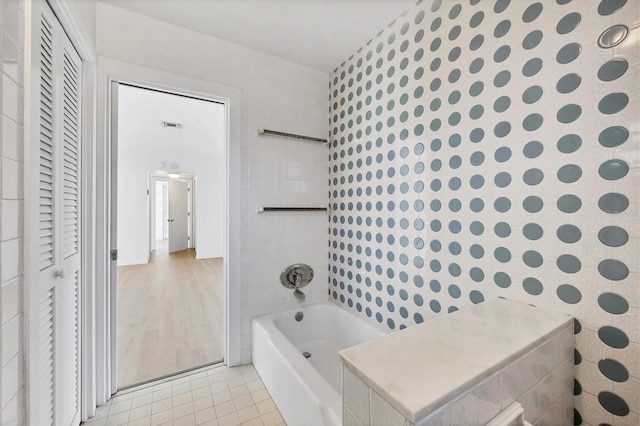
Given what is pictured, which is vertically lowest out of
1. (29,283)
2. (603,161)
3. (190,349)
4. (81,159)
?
(190,349)

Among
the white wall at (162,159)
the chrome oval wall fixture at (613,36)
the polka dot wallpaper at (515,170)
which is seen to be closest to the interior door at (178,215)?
the white wall at (162,159)

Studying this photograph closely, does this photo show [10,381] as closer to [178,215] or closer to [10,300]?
[10,300]

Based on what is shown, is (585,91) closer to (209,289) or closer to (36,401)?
(36,401)

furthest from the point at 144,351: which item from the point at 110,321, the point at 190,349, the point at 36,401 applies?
the point at 36,401

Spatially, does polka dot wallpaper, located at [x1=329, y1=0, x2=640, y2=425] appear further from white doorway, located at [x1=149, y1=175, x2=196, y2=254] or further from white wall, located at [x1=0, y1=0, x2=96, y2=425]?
white doorway, located at [x1=149, y1=175, x2=196, y2=254]

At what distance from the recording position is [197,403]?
155cm

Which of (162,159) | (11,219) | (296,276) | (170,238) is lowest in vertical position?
(170,238)

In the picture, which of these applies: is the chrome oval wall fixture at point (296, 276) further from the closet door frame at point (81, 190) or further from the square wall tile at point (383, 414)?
the square wall tile at point (383, 414)

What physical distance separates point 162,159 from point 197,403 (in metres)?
5.35

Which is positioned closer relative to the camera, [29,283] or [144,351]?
[29,283]

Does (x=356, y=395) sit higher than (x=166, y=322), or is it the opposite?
(x=356, y=395)

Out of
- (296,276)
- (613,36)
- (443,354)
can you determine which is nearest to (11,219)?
(443,354)

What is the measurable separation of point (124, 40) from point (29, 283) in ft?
4.97

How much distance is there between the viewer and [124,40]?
1.58 m
